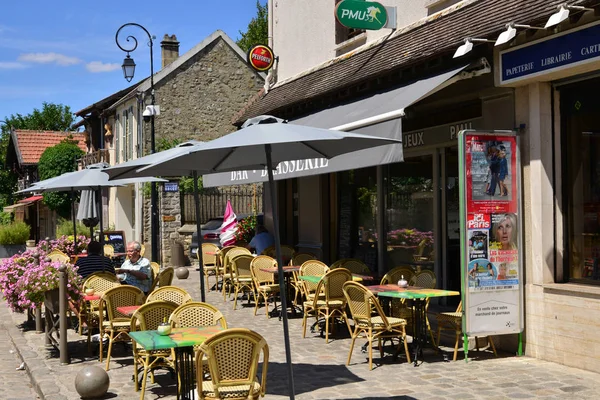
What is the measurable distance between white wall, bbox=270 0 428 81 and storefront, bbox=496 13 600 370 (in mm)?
4481

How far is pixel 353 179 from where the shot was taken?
1343cm

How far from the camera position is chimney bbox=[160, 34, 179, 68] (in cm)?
3011

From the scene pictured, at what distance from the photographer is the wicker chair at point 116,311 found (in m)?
8.12

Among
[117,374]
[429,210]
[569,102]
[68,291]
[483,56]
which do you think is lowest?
[117,374]

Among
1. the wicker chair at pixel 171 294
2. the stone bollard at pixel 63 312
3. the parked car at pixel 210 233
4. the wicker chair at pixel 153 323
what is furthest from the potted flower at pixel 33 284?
the parked car at pixel 210 233

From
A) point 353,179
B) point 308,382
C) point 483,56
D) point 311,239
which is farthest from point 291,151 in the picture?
point 311,239

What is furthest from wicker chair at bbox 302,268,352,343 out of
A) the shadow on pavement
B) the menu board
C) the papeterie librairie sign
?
the menu board

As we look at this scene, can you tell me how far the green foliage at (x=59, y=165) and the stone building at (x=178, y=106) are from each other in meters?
7.73

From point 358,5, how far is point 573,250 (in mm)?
5133

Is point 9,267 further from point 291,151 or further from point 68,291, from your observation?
point 291,151

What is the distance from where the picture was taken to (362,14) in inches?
436

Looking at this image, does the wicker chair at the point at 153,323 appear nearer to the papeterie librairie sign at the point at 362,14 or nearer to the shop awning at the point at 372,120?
the shop awning at the point at 372,120

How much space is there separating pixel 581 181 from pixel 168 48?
2458 centimetres

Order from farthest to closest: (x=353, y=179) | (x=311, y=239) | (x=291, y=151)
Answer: (x=311, y=239), (x=353, y=179), (x=291, y=151)
